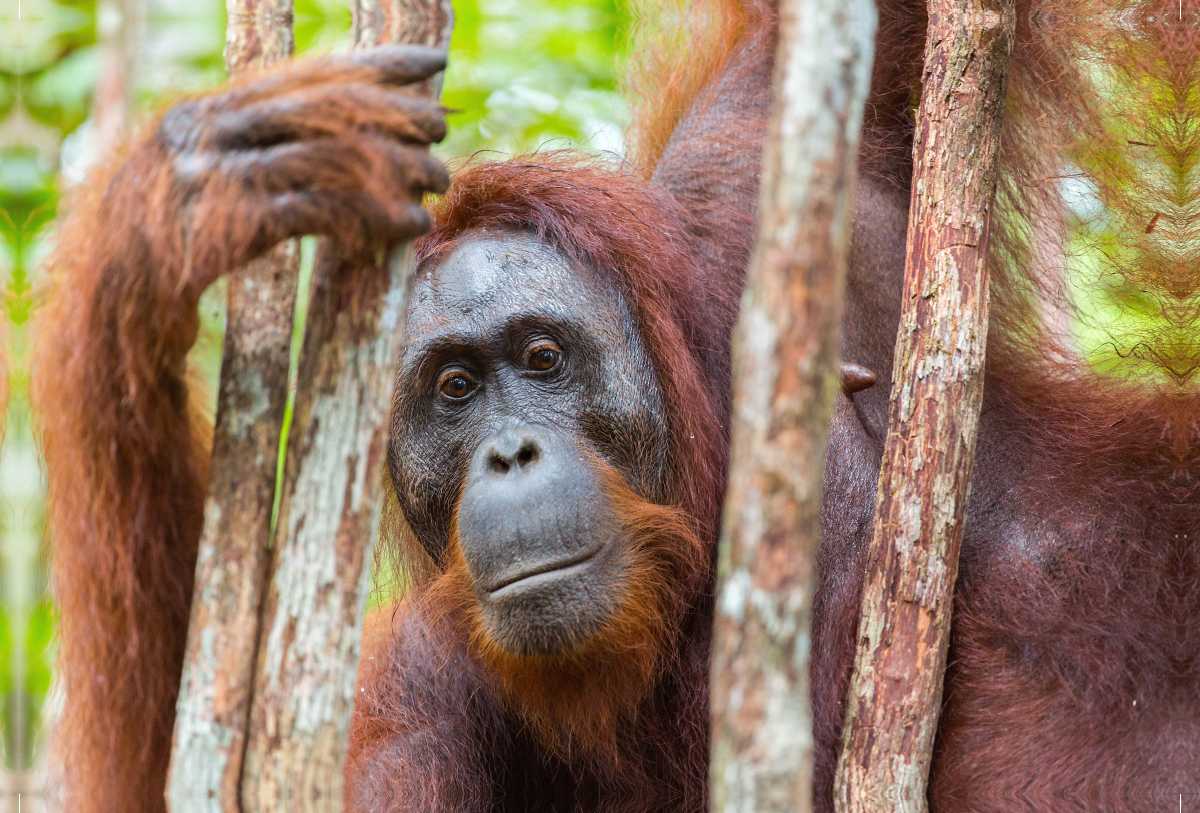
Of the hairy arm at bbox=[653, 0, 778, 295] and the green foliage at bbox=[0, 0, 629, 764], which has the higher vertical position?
the hairy arm at bbox=[653, 0, 778, 295]

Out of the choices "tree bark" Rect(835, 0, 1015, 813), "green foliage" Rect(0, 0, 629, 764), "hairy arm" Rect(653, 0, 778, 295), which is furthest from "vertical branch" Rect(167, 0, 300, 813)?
"green foliage" Rect(0, 0, 629, 764)

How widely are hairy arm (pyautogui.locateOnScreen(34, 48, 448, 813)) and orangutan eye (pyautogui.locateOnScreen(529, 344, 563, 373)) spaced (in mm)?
786

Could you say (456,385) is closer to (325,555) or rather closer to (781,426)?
(325,555)

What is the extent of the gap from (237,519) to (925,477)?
4.39ft

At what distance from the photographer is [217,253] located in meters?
1.89

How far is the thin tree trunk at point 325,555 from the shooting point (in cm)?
185

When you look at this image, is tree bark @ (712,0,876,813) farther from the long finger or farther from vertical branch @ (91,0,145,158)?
vertical branch @ (91,0,145,158)

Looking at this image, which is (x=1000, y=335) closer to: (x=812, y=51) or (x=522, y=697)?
(x=522, y=697)

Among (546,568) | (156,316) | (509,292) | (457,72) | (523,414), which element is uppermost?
(156,316)

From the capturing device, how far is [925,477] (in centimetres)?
242

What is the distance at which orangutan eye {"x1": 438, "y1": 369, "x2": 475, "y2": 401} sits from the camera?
2859mm

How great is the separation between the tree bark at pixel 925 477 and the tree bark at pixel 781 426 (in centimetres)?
94

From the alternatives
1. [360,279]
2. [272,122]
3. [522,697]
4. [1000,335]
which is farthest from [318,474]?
[1000,335]

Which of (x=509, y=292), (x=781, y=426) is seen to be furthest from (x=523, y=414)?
(x=781, y=426)
